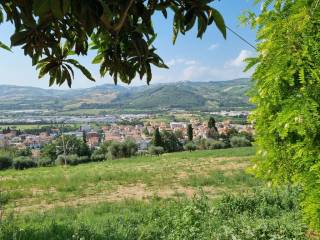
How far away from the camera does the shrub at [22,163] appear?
38.6 m

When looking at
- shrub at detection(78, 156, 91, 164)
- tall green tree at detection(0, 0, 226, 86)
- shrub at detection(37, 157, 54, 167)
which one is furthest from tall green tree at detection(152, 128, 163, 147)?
tall green tree at detection(0, 0, 226, 86)

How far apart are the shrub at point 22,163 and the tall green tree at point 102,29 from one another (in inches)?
1530

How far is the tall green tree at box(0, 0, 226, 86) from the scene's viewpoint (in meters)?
1.17

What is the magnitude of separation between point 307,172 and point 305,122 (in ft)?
1.53

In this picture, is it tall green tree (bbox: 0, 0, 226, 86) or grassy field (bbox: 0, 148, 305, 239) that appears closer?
tall green tree (bbox: 0, 0, 226, 86)

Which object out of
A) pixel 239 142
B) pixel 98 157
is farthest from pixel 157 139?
pixel 239 142

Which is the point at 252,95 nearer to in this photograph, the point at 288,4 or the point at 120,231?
the point at 288,4

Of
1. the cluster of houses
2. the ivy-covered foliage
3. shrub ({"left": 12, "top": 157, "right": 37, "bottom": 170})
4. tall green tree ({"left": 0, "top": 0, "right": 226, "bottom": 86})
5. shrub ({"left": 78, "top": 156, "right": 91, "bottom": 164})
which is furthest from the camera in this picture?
the cluster of houses

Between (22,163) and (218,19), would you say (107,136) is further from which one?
(218,19)

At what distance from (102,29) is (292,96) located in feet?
6.02

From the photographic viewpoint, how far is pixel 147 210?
9820mm

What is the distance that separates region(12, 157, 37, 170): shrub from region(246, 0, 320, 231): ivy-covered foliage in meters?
37.8

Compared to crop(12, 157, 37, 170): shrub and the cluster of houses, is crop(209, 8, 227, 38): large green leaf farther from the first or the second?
the cluster of houses

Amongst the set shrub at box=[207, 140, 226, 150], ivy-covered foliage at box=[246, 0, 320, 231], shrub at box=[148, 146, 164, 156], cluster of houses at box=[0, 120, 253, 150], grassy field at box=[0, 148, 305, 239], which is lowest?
cluster of houses at box=[0, 120, 253, 150]
